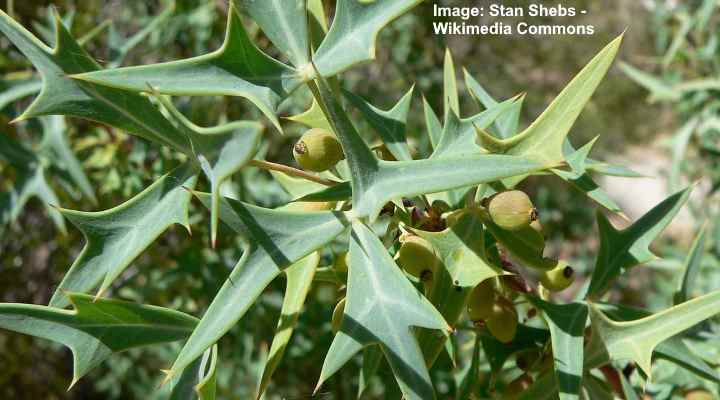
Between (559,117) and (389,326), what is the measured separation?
0.32 meters

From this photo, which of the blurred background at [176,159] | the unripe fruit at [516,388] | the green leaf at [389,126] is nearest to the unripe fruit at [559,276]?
the unripe fruit at [516,388]

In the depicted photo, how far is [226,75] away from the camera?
759 millimetres

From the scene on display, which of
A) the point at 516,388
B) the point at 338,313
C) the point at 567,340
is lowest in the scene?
the point at 516,388

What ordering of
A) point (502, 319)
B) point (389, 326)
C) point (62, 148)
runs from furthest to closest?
point (62, 148)
point (502, 319)
point (389, 326)

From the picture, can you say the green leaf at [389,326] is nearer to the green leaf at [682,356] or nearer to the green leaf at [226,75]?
the green leaf at [226,75]

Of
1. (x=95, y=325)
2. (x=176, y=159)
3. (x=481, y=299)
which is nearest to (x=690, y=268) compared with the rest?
(x=481, y=299)

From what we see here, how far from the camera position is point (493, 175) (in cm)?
67

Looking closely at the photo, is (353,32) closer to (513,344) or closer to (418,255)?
(418,255)

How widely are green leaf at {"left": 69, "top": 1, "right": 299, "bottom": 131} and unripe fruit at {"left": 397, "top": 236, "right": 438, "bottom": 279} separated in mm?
197

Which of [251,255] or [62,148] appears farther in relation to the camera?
[62,148]

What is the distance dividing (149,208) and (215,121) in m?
1.34

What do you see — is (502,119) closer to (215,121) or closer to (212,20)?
(215,121)

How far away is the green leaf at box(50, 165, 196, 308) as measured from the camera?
0.77 meters

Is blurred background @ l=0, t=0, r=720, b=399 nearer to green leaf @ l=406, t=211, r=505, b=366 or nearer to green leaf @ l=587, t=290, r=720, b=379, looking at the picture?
green leaf @ l=587, t=290, r=720, b=379
